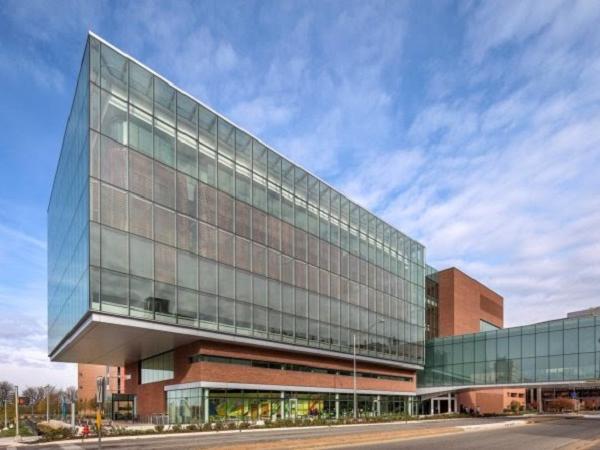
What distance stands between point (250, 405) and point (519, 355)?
3685 centimetres

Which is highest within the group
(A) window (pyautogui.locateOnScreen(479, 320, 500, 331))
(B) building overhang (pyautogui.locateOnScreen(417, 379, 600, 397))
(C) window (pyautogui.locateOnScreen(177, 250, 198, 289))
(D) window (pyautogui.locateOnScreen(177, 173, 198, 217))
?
(D) window (pyautogui.locateOnScreen(177, 173, 198, 217))

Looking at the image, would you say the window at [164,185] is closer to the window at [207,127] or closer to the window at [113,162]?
the window at [113,162]

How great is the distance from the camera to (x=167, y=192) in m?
38.9

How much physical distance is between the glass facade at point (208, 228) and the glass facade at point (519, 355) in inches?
643

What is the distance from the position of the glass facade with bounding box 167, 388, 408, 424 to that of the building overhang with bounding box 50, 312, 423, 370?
13.3 feet

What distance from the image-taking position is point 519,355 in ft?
215

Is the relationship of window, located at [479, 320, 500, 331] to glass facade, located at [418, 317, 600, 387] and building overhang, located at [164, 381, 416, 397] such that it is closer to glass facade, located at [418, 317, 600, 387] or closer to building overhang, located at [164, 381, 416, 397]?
glass facade, located at [418, 317, 600, 387]

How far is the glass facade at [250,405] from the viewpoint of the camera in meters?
41.8

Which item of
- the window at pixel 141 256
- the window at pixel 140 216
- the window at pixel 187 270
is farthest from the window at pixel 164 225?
the window at pixel 187 270

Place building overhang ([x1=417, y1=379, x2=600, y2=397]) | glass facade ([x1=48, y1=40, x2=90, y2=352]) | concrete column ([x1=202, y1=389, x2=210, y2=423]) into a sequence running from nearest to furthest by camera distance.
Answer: glass facade ([x1=48, y1=40, x2=90, y2=352])
concrete column ([x1=202, y1=389, x2=210, y2=423])
building overhang ([x1=417, y1=379, x2=600, y2=397])

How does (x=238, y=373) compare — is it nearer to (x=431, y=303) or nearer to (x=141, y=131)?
(x=141, y=131)

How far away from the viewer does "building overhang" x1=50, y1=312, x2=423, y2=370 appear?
3597cm

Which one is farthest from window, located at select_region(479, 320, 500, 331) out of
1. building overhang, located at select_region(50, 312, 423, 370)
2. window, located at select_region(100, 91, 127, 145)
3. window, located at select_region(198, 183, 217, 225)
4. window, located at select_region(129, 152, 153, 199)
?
window, located at select_region(100, 91, 127, 145)

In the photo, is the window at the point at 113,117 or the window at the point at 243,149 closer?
the window at the point at 113,117
